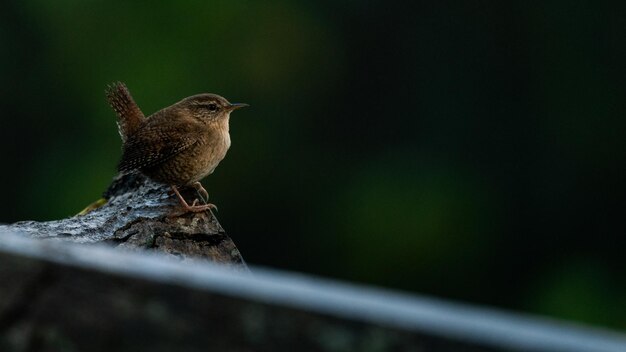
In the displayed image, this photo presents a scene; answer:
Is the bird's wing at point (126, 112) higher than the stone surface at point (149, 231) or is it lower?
lower

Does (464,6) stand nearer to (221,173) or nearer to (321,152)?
(321,152)

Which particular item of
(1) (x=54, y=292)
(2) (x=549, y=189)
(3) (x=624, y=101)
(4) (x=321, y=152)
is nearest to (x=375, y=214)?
(4) (x=321, y=152)

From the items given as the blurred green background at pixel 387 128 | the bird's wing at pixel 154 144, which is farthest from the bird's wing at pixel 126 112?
the blurred green background at pixel 387 128

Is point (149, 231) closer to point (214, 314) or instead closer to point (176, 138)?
point (176, 138)

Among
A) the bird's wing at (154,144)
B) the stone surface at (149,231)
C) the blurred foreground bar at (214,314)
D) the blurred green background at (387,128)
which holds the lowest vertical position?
the blurred green background at (387,128)

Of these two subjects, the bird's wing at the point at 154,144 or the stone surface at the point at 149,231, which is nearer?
the stone surface at the point at 149,231

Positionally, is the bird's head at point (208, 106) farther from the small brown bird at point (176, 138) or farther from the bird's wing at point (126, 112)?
the bird's wing at point (126, 112)
